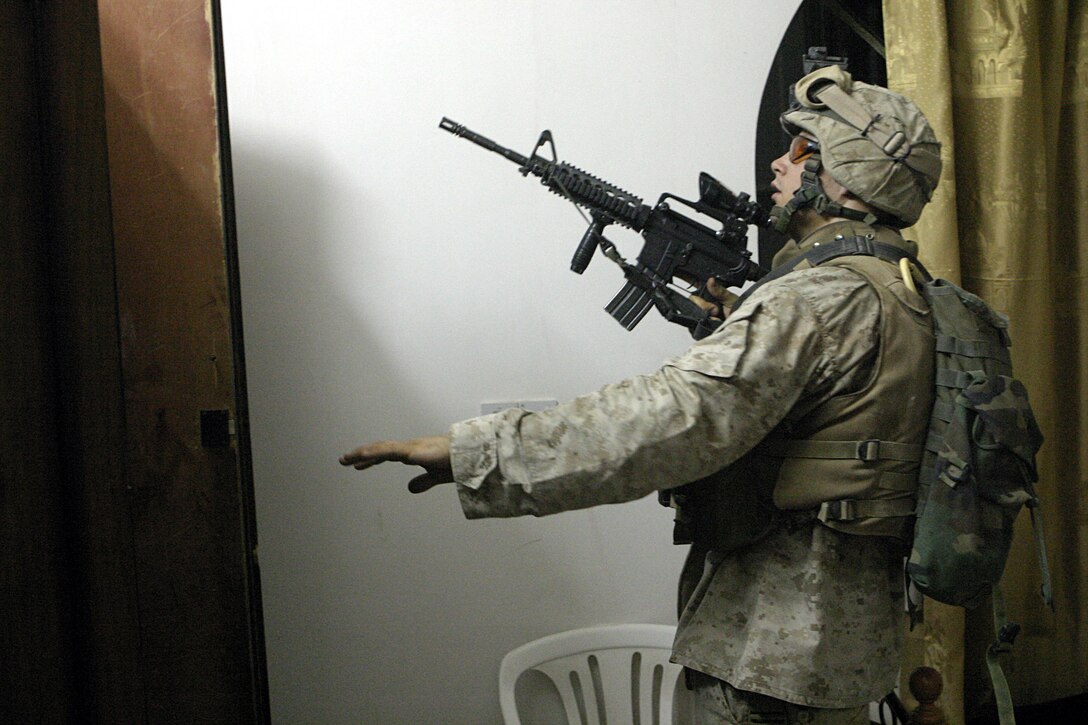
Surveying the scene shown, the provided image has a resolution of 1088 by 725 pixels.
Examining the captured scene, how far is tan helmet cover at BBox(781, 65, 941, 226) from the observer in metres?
1.07

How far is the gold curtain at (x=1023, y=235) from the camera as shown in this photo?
1616 millimetres

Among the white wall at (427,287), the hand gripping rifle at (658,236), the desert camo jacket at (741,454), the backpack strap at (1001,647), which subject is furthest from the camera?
the white wall at (427,287)

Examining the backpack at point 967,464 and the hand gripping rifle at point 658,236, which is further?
the hand gripping rifle at point 658,236

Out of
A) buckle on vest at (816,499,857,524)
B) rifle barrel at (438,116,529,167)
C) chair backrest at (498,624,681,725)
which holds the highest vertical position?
rifle barrel at (438,116,529,167)

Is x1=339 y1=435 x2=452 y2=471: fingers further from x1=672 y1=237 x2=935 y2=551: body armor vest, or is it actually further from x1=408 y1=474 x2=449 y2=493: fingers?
x1=672 y1=237 x2=935 y2=551: body armor vest

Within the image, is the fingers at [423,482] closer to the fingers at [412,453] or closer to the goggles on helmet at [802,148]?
the fingers at [412,453]

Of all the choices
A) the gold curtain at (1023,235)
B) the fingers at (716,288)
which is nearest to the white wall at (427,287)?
the fingers at (716,288)

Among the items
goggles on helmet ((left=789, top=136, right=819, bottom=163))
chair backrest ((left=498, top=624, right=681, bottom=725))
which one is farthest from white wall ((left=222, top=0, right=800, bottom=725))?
goggles on helmet ((left=789, top=136, right=819, bottom=163))

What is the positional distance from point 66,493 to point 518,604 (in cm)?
111

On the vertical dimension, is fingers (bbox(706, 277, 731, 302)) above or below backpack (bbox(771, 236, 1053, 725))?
above

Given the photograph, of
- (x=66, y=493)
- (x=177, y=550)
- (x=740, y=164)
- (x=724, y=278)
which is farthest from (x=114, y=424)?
(x=740, y=164)

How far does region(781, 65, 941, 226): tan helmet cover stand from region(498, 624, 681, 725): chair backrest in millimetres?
956

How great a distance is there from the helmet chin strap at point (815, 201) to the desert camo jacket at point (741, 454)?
0.02 meters

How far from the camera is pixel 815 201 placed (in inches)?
44.0
